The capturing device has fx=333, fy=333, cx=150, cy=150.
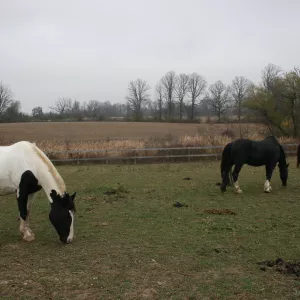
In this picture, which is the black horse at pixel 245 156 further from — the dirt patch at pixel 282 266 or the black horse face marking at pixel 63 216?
the black horse face marking at pixel 63 216

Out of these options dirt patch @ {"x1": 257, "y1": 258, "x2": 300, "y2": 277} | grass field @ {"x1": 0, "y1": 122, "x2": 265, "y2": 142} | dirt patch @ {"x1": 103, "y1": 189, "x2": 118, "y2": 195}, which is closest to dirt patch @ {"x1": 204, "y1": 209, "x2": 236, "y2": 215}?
dirt patch @ {"x1": 257, "y1": 258, "x2": 300, "y2": 277}

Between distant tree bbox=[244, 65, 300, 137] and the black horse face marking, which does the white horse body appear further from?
distant tree bbox=[244, 65, 300, 137]

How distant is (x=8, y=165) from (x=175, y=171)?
1106 centimetres

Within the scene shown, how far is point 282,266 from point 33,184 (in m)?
4.28

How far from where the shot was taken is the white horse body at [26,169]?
5.94m

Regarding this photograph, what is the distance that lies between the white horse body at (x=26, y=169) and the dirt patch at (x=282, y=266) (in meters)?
3.49

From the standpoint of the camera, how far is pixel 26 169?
5.98 metres

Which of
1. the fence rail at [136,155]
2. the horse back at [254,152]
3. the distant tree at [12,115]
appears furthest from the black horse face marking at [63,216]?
the distant tree at [12,115]

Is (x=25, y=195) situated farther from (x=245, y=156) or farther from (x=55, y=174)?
(x=245, y=156)

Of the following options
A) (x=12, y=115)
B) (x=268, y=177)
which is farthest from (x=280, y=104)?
(x=12, y=115)

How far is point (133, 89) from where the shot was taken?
273ft

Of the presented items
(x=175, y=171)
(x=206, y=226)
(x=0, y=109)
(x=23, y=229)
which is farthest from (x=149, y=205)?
(x=0, y=109)

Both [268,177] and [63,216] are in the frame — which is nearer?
[63,216]

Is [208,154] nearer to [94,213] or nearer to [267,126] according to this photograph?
[267,126]
